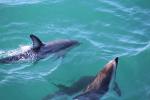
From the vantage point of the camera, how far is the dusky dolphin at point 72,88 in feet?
32.3

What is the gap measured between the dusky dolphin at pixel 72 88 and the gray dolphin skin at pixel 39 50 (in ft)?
5.17

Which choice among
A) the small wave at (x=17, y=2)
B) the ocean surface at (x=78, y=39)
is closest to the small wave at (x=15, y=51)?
the ocean surface at (x=78, y=39)

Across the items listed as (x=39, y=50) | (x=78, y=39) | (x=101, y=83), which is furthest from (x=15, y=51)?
(x=101, y=83)

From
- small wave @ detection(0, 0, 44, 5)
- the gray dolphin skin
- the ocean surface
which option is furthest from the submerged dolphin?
small wave @ detection(0, 0, 44, 5)

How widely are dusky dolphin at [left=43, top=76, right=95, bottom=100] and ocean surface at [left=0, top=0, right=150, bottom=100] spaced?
0.54 feet

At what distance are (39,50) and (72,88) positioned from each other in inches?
85.3

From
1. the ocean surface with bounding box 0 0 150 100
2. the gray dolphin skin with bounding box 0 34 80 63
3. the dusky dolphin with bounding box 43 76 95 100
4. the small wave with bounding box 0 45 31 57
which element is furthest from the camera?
the small wave with bounding box 0 45 31 57

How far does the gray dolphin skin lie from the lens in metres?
11.3

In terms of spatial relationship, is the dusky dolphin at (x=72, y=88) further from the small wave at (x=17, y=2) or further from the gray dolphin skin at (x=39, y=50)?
the small wave at (x=17, y=2)

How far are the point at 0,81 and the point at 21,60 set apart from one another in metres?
1.14

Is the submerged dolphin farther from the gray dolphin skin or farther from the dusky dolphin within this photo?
the gray dolphin skin

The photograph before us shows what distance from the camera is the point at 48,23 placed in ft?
46.1

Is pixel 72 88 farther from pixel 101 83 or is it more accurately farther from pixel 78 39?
pixel 78 39

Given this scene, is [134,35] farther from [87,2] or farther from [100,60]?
[87,2]
